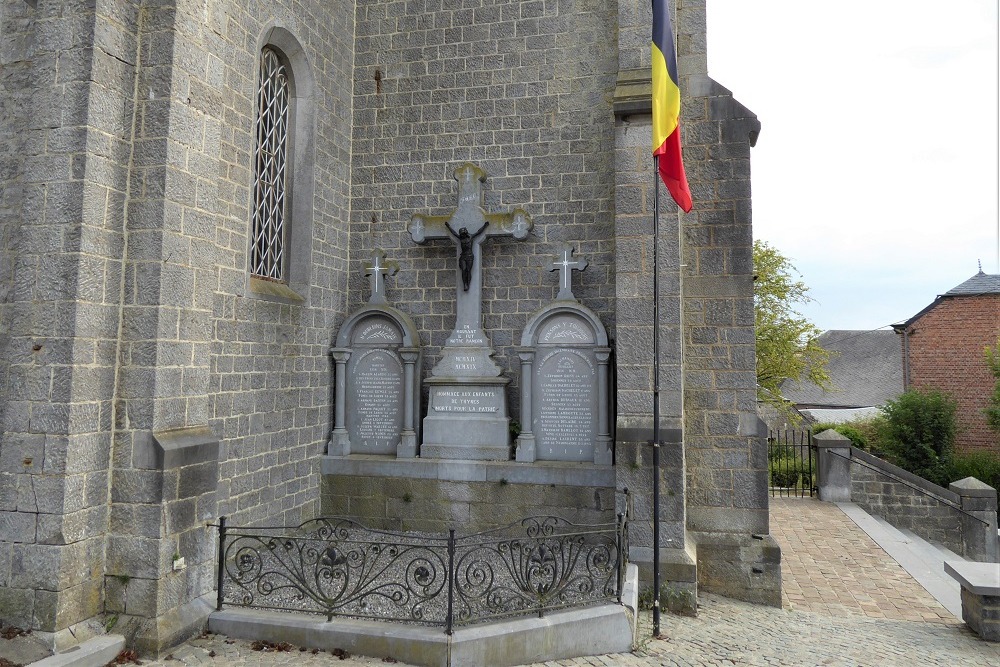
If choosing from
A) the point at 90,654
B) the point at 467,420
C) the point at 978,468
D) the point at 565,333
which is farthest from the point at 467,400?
the point at 978,468

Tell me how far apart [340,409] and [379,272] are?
187cm

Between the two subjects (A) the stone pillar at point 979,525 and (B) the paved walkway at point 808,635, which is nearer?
(B) the paved walkway at point 808,635

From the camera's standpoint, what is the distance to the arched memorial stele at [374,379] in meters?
8.00

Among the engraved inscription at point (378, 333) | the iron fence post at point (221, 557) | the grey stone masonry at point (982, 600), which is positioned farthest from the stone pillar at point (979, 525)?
the iron fence post at point (221, 557)

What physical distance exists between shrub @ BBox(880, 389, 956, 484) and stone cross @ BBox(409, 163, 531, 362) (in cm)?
1350

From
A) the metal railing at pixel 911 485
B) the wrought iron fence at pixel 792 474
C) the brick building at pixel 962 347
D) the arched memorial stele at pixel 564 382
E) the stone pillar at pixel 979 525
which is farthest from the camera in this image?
the brick building at pixel 962 347

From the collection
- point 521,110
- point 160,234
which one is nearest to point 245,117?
point 160,234

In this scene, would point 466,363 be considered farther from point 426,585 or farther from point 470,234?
point 426,585

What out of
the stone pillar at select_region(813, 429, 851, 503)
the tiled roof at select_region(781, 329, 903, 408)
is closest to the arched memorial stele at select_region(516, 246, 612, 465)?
the stone pillar at select_region(813, 429, 851, 503)

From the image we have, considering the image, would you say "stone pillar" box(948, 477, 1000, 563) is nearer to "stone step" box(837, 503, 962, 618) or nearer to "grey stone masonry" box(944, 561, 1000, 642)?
"stone step" box(837, 503, 962, 618)

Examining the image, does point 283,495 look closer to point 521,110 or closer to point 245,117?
point 245,117

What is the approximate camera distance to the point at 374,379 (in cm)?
812

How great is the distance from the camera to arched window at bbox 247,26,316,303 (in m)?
7.13

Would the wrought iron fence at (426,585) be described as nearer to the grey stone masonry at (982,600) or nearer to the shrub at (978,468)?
the grey stone masonry at (982,600)
